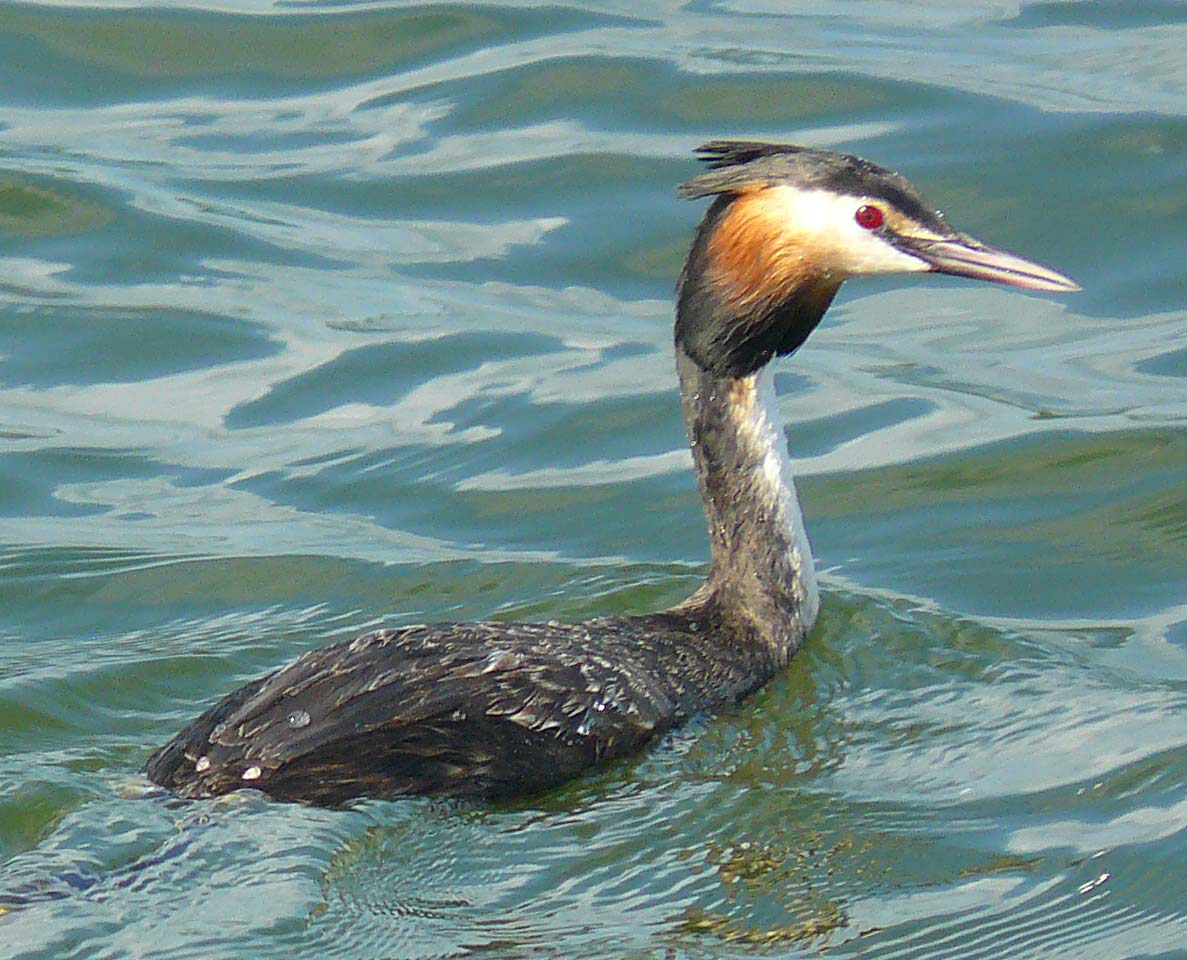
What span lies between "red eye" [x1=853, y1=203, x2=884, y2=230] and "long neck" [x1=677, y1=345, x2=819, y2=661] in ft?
1.90

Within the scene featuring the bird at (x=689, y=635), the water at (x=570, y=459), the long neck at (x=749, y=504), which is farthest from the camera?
the long neck at (x=749, y=504)

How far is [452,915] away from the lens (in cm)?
539

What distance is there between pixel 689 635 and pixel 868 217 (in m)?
1.30

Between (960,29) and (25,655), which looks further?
(960,29)

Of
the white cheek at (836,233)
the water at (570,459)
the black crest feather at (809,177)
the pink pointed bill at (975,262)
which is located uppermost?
the black crest feather at (809,177)

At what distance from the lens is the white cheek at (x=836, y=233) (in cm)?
668

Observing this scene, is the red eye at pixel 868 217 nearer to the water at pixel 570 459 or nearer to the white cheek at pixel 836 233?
the white cheek at pixel 836 233

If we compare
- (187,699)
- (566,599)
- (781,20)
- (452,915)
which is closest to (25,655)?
(187,699)

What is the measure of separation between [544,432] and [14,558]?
7.10 ft

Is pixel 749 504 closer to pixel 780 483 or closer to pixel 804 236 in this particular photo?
pixel 780 483

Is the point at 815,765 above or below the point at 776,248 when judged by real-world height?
below

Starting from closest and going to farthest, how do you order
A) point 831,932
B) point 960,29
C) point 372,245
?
point 831,932, point 372,245, point 960,29

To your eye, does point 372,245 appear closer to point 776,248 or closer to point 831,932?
point 776,248

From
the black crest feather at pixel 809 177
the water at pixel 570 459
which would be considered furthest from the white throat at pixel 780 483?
the black crest feather at pixel 809 177
